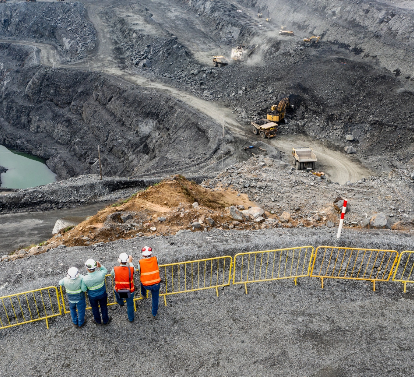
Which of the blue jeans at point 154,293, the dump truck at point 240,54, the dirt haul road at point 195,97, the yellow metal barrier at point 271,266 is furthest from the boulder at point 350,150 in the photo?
the blue jeans at point 154,293

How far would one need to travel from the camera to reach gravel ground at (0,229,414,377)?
696cm

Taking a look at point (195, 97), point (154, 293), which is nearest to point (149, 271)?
point (154, 293)

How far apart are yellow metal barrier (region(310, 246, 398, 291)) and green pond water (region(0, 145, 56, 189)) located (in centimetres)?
3128

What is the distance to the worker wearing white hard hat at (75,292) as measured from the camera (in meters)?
6.85

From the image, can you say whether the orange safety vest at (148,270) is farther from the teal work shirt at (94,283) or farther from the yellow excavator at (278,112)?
the yellow excavator at (278,112)

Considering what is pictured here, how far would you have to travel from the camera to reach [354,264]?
9.46 meters

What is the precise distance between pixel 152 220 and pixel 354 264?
20.7 ft

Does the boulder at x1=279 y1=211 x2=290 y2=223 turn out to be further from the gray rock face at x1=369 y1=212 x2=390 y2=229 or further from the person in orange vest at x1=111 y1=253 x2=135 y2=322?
the person in orange vest at x1=111 y1=253 x2=135 y2=322

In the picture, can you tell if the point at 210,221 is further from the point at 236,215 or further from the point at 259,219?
the point at 259,219

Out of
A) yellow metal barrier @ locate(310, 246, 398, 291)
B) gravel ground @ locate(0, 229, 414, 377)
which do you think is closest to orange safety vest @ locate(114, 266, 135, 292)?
gravel ground @ locate(0, 229, 414, 377)

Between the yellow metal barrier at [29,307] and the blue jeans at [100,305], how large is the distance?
38.9 inches

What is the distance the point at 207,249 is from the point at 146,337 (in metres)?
3.03

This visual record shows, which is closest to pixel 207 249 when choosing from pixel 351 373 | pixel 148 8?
pixel 351 373

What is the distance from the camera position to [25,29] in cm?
5097
